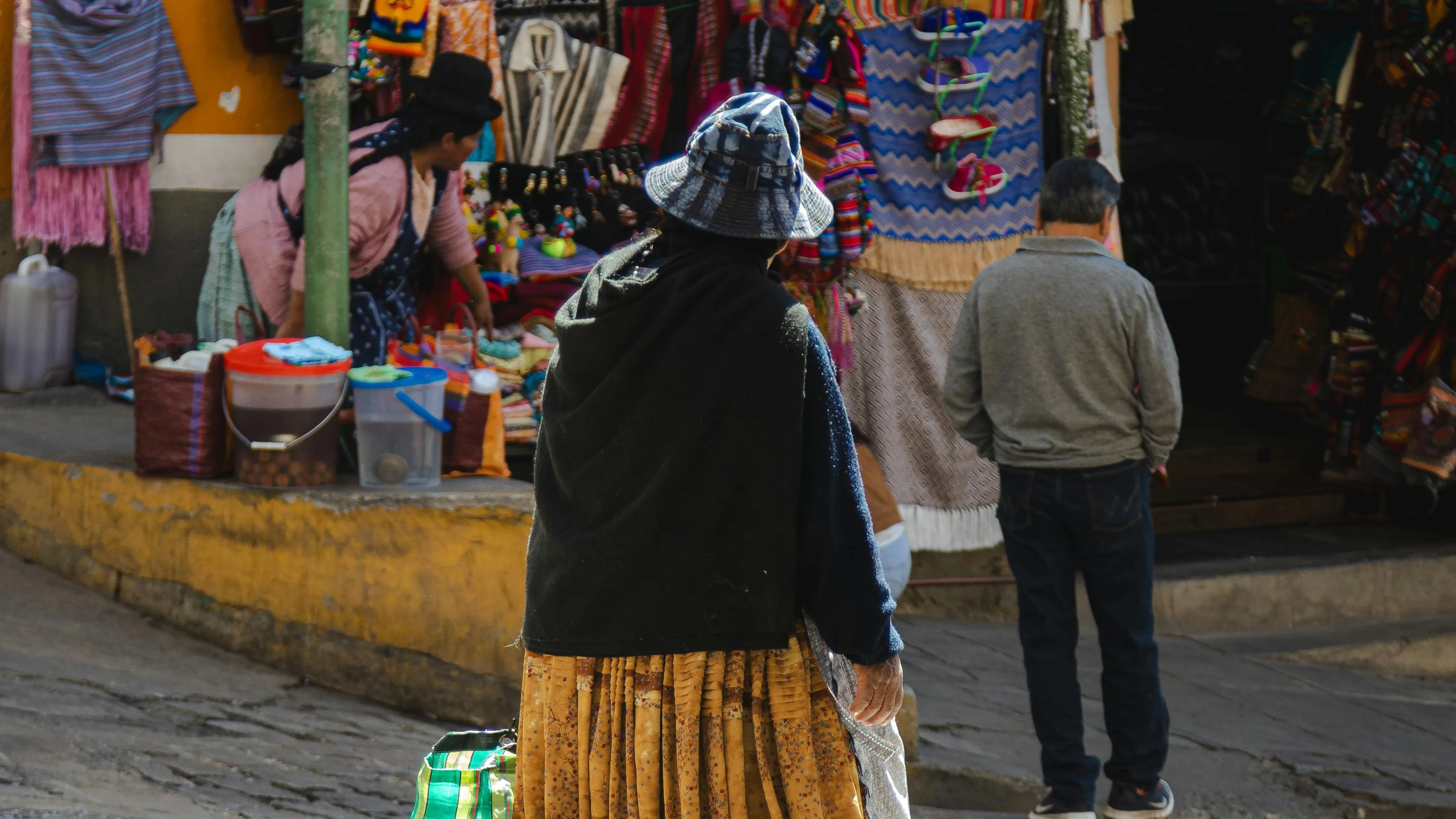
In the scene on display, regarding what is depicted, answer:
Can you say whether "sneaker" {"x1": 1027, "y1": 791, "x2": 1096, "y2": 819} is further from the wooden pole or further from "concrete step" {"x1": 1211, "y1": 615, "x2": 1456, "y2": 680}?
the wooden pole

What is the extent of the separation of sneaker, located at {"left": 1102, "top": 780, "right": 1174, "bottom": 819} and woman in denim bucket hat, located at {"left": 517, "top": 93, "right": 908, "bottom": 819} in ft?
6.35

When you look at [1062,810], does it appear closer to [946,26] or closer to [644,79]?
[946,26]

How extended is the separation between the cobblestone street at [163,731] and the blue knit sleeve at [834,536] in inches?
70.8

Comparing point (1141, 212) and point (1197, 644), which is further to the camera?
point (1141, 212)

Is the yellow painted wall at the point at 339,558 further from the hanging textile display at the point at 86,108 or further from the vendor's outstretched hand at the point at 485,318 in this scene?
the hanging textile display at the point at 86,108

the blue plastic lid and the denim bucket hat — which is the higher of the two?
the denim bucket hat

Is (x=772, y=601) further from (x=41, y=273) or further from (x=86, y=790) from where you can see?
(x=41, y=273)

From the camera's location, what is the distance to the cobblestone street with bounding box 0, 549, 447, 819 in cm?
361

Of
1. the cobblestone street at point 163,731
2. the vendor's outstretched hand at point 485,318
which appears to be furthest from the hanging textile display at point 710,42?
the cobblestone street at point 163,731

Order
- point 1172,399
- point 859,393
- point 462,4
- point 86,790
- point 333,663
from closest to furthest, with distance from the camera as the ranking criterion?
point 86,790 < point 1172,399 < point 333,663 < point 462,4 < point 859,393

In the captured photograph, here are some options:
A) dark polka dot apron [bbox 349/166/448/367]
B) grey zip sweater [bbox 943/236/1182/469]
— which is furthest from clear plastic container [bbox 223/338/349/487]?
grey zip sweater [bbox 943/236/1182/469]

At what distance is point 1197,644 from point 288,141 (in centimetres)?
440

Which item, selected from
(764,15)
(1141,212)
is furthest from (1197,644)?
(1141,212)

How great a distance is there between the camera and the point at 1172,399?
406cm
